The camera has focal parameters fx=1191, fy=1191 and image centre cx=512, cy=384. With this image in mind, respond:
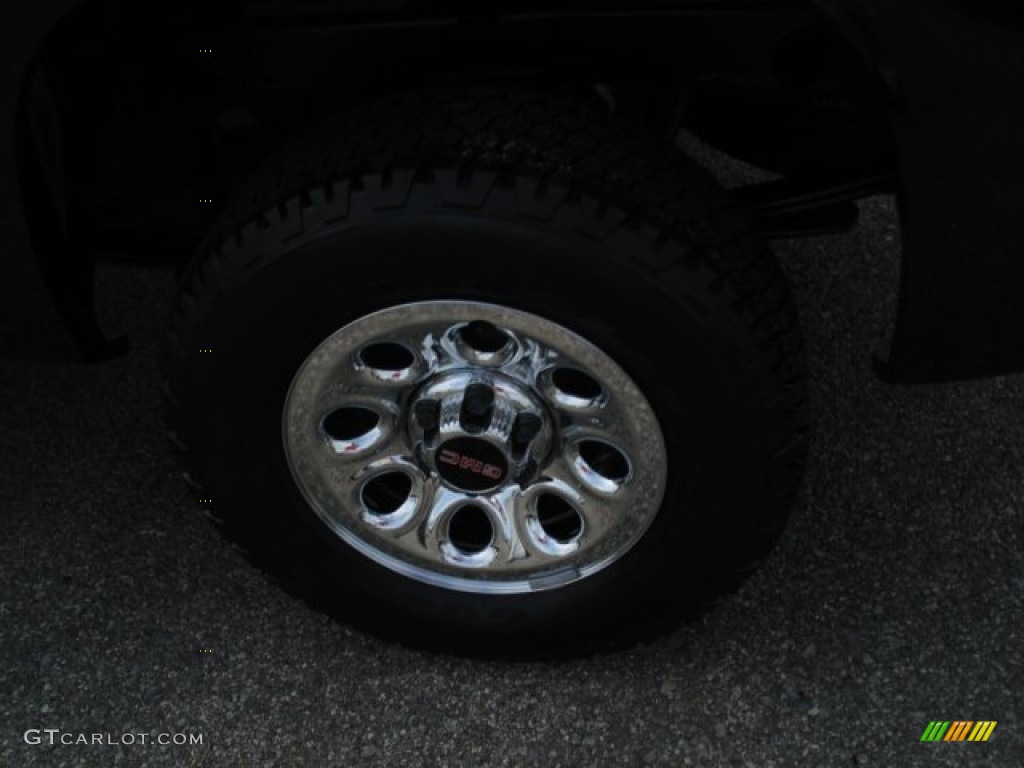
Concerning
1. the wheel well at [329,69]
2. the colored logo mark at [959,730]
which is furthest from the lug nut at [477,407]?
the colored logo mark at [959,730]

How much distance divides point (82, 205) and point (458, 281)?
2.55ft

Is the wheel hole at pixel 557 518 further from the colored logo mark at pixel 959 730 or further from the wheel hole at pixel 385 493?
the colored logo mark at pixel 959 730

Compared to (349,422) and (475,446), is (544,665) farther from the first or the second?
(349,422)

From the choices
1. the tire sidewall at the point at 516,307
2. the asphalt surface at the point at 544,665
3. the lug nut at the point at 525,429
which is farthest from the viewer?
the asphalt surface at the point at 544,665

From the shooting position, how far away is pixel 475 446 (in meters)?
2.10

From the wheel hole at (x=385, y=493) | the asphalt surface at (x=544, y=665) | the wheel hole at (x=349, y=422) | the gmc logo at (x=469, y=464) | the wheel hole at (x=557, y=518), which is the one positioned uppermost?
the gmc logo at (x=469, y=464)

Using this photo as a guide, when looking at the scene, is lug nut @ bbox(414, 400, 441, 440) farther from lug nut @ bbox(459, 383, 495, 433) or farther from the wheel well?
the wheel well

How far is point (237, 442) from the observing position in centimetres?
207

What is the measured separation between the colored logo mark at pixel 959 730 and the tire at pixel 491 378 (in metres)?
0.48

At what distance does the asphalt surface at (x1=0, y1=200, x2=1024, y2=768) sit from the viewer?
218 centimetres

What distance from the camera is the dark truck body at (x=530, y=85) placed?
1611 mm

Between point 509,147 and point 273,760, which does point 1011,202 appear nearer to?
point 509,147

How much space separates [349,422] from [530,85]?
2.33ft

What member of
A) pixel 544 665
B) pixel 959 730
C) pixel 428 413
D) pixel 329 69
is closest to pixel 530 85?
pixel 329 69
